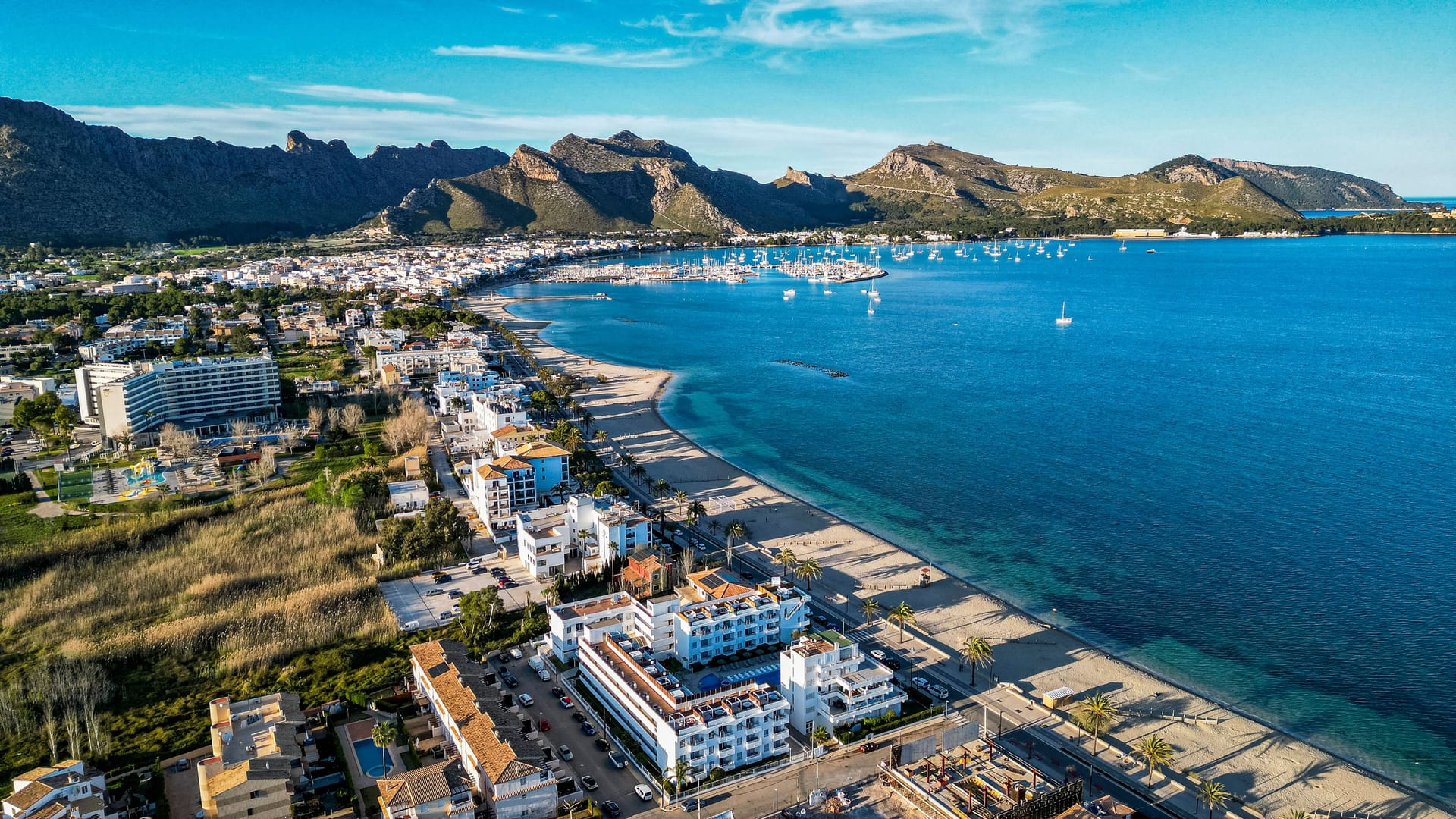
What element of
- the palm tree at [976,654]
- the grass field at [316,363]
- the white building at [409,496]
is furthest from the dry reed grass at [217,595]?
the grass field at [316,363]

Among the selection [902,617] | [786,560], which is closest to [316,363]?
[786,560]

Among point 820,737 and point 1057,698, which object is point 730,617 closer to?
point 820,737

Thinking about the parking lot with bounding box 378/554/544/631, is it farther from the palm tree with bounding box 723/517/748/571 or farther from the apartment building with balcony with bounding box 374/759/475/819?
the apartment building with balcony with bounding box 374/759/475/819

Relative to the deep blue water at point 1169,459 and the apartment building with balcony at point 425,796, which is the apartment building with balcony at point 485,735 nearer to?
the apartment building with balcony at point 425,796

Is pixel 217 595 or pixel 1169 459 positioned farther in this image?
pixel 1169 459

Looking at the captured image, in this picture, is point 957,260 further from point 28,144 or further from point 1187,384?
point 28,144
